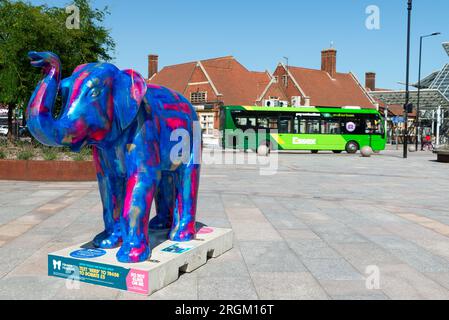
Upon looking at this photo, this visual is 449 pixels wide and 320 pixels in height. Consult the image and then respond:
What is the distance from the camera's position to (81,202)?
7727mm

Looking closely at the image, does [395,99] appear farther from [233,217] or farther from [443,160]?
[233,217]

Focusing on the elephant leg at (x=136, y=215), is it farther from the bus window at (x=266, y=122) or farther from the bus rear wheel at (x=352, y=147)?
the bus rear wheel at (x=352, y=147)

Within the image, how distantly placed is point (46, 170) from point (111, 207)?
25.0 ft

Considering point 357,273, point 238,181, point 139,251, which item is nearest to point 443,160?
point 238,181

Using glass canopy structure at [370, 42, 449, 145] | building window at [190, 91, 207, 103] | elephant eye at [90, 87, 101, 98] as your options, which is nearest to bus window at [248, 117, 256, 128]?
glass canopy structure at [370, 42, 449, 145]

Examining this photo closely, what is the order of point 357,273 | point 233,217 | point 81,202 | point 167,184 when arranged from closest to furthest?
point 357,273 → point 167,184 → point 233,217 → point 81,202

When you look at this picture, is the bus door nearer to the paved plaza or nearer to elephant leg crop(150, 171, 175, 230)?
the paved plaza

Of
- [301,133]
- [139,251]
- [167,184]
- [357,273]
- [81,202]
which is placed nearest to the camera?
[139,251]

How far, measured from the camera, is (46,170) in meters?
10.7

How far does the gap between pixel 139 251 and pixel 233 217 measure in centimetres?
326

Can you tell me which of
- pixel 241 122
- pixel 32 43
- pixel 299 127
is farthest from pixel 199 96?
pixel 32 43

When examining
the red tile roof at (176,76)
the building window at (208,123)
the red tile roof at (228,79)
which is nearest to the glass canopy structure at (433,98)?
the red tile roof at (228,79)

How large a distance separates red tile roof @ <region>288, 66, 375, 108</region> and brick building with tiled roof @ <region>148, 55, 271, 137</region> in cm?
424

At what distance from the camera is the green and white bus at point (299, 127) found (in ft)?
83.3
